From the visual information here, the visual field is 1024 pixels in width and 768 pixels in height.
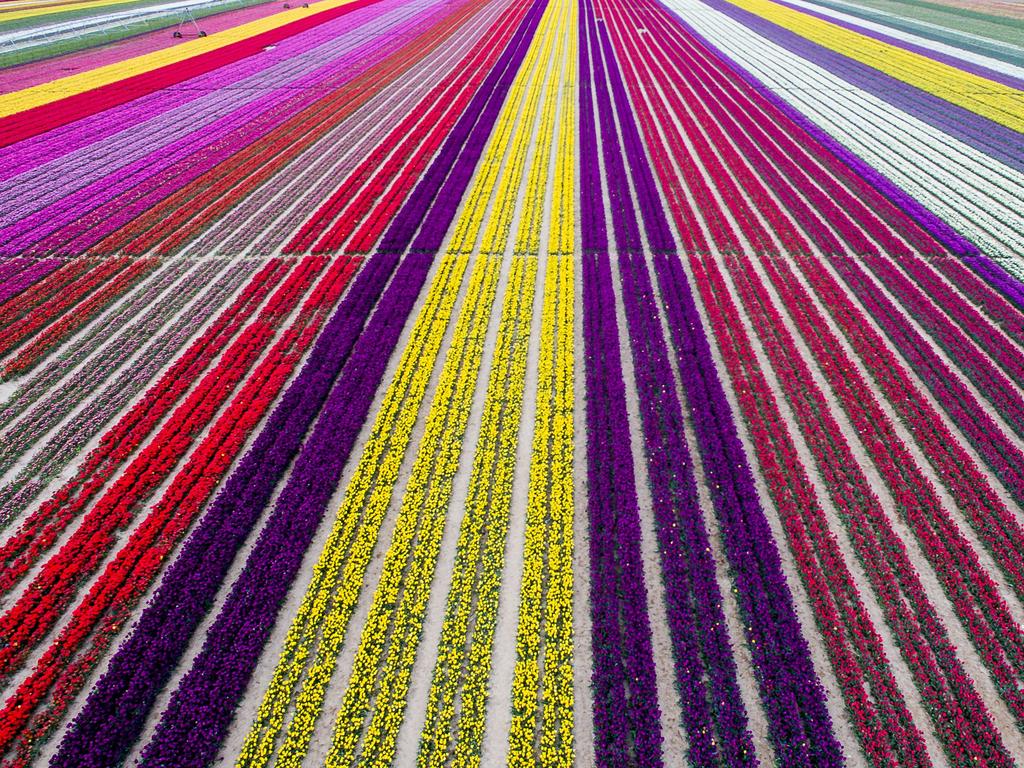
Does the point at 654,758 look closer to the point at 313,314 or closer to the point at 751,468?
the point at 751,468

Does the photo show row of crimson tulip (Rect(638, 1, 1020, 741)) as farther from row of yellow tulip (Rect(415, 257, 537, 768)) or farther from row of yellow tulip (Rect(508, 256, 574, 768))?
row of yellow tulip (Rect(415, 257, 537, 768))

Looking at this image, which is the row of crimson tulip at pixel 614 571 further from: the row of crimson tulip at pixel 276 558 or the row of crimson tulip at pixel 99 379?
the row of crimson tulip at pixel 99 379

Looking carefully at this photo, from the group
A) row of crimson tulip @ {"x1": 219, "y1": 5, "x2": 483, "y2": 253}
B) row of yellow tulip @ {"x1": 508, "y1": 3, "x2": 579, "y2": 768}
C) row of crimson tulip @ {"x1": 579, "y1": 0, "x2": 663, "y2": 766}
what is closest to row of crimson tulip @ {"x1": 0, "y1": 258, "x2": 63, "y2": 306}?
row of crimson tulip @ {"x1": 219, "y1": 5, "x2": 483, "y2": 253}

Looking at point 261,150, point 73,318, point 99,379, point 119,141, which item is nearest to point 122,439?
point 99,379

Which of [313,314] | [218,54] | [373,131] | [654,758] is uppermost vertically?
[218,54]

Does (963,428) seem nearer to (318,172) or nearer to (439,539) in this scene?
(439,539)

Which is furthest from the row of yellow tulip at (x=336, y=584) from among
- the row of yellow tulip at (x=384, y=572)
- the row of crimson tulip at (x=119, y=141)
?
the row of crimson tulip at (x=119, y=141)

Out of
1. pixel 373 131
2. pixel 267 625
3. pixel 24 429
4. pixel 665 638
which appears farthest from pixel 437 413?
pixel 373 131
